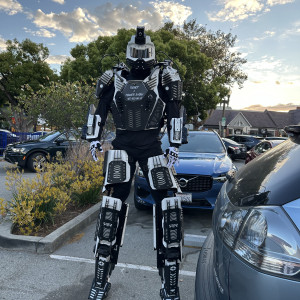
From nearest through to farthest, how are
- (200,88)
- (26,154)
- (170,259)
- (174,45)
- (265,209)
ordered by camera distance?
(265,209) < (170,259) < (26,154) < (174,45) < (200,88)

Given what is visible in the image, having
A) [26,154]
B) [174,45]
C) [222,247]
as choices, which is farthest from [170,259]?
[174,45]

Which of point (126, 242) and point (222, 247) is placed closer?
point (222, 247)

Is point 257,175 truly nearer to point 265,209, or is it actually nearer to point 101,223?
point 265,209

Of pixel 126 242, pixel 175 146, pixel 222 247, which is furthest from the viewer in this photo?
pixel 126 242

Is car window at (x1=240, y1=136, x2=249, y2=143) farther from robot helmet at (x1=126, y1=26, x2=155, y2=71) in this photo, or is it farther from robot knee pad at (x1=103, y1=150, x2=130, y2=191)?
robot knee pad at (x1=103, y1=150, x2=130, y2=191)

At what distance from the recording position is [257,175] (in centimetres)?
141

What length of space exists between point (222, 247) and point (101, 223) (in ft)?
4.51

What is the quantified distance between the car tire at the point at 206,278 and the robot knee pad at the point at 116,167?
942mm

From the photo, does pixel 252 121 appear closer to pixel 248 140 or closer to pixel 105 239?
pixel 248 140

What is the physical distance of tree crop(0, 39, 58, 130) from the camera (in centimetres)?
2322

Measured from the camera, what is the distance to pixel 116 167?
2447mm

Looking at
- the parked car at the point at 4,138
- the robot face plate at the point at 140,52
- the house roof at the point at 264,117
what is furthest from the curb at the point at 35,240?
the house roof at the point at 264,117

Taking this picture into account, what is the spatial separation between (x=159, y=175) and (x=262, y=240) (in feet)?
4.63

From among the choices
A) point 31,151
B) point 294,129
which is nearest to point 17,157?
point 31,151
